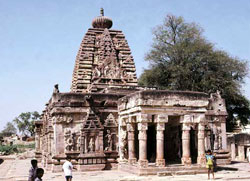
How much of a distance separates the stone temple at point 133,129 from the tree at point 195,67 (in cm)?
1092

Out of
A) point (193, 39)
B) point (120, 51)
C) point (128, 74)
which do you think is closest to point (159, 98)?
point (128, 74)

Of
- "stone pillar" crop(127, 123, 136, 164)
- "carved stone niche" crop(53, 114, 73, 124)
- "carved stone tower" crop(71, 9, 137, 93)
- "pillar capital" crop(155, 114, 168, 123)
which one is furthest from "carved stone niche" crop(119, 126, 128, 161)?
"carved stone tower" crop(71, 9, 137, 93)

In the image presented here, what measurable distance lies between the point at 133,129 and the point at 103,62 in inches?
403

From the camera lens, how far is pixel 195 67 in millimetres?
34375

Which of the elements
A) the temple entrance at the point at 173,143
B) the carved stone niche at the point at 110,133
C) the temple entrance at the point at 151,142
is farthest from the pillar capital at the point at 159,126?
the temple entrance at the point at 151,142

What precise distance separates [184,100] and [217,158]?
6.73 m

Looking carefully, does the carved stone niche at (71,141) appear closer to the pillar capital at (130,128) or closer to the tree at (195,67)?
the pillar capital at (130,128)

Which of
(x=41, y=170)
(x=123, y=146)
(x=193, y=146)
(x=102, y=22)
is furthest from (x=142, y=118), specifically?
(x=102, y=22)

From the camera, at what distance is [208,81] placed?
3331 centimetres

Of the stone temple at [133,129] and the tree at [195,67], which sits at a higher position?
the tree at [195,67]

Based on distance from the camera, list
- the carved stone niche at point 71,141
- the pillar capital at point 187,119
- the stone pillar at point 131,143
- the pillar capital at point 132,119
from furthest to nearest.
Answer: the carved stone niche at point 71,141 → the stone pillar at point 131,143 → the pillar capital at point 132,119 → the pillar capital at point 187,119

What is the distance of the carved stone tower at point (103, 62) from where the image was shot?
25984mm

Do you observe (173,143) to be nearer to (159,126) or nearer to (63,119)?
(159,126)

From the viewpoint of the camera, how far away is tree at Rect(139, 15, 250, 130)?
33.5 meters
